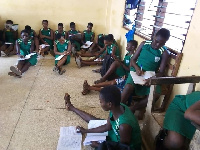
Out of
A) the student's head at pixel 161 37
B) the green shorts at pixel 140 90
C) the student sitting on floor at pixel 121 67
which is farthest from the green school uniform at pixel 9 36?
the student's head at pixel 161 37

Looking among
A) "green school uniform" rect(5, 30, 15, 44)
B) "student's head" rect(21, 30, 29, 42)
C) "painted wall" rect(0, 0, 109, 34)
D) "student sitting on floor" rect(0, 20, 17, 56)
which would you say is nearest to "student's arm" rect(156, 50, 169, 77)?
"student's head" rect(21, 30, 29, 42)

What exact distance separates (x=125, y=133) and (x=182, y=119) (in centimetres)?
44

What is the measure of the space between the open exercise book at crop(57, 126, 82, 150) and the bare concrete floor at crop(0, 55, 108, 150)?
87mm

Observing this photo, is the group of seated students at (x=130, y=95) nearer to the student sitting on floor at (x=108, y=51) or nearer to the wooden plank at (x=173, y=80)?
the student sitting on floor at (x=108, y=51)

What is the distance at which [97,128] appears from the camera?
1677 millimetres

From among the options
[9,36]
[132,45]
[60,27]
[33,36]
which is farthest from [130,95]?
[9,36]

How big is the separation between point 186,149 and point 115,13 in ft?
12.0

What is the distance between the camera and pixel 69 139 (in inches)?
68.1

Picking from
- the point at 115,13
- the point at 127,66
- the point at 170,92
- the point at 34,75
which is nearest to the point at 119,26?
the point at 115,13

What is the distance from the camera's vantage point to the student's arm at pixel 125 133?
1306 mm

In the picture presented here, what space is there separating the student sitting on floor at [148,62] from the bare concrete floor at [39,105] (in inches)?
17.9

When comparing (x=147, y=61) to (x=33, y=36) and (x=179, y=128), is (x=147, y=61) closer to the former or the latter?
(x=179, y=128)

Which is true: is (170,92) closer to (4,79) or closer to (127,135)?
(127,135)

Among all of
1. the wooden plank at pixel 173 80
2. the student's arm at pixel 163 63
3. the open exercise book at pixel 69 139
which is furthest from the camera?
the student's arm at pixel 163 63
